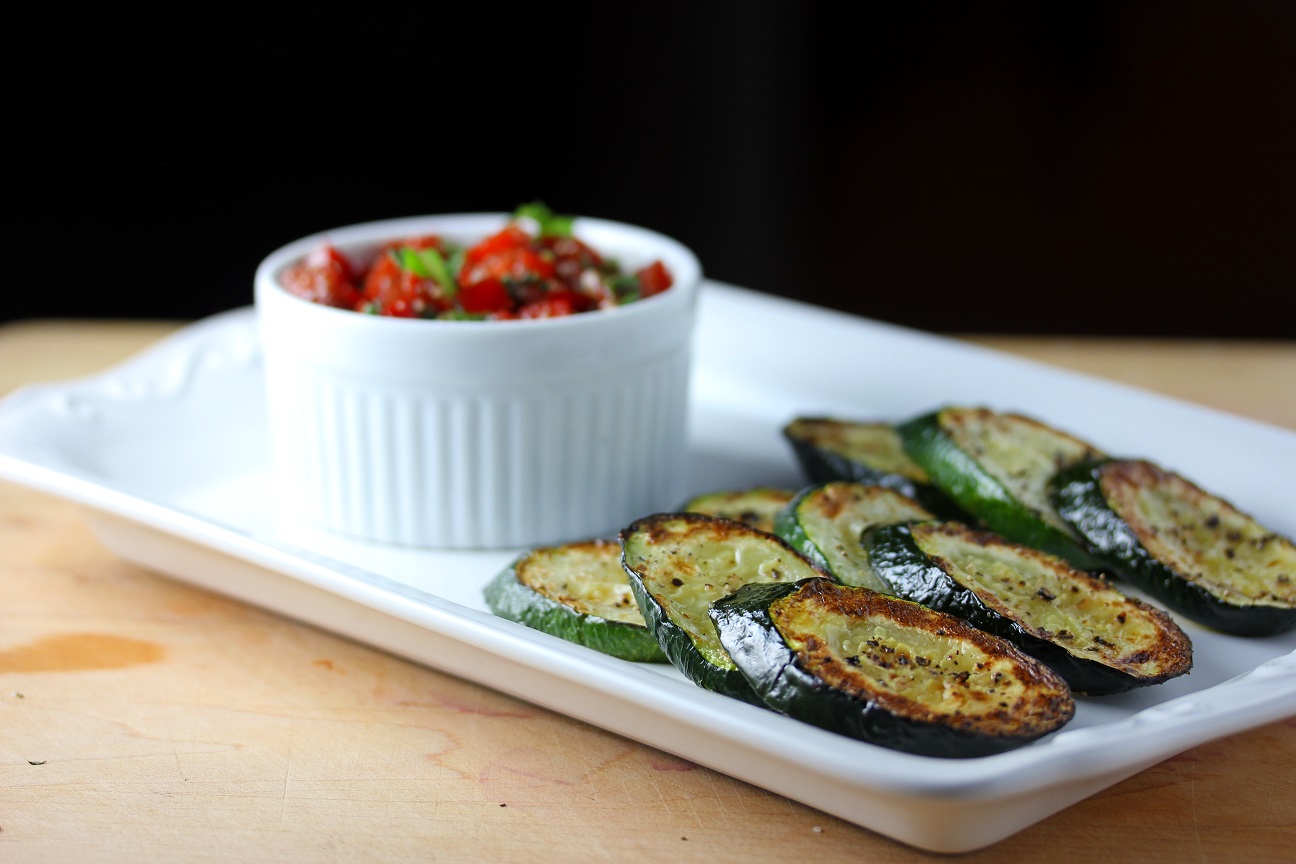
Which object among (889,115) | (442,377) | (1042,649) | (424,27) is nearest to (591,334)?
(442,377)

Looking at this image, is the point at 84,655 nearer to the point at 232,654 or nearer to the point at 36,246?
the point at 232,654

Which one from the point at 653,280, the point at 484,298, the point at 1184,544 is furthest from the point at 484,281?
the point at 1184,544

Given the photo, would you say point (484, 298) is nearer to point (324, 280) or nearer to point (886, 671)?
point (324, 280)

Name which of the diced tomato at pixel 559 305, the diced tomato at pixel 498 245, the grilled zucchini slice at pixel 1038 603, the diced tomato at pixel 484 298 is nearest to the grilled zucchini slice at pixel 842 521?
the grilled zucchini slice at pixel 1038 603

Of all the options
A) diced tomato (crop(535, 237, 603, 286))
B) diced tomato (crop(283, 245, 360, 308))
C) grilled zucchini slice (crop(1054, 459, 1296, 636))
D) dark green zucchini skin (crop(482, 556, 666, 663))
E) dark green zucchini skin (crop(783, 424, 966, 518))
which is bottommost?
dark green zucchini skin (crop(482, 556, 666, 663))

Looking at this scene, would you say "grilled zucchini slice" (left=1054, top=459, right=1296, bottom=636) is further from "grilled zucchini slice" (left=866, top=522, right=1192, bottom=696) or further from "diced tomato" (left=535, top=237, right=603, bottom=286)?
"diced tomato" (left=535, top=237, right=603, bottom=286)

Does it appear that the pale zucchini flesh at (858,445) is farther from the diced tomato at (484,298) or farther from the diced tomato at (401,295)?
the diced tomato at (401,295)

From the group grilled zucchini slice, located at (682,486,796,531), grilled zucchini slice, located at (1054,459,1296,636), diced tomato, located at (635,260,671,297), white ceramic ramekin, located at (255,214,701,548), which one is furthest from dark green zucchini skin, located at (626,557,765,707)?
diced tomato, located at (635,260,671,297)
